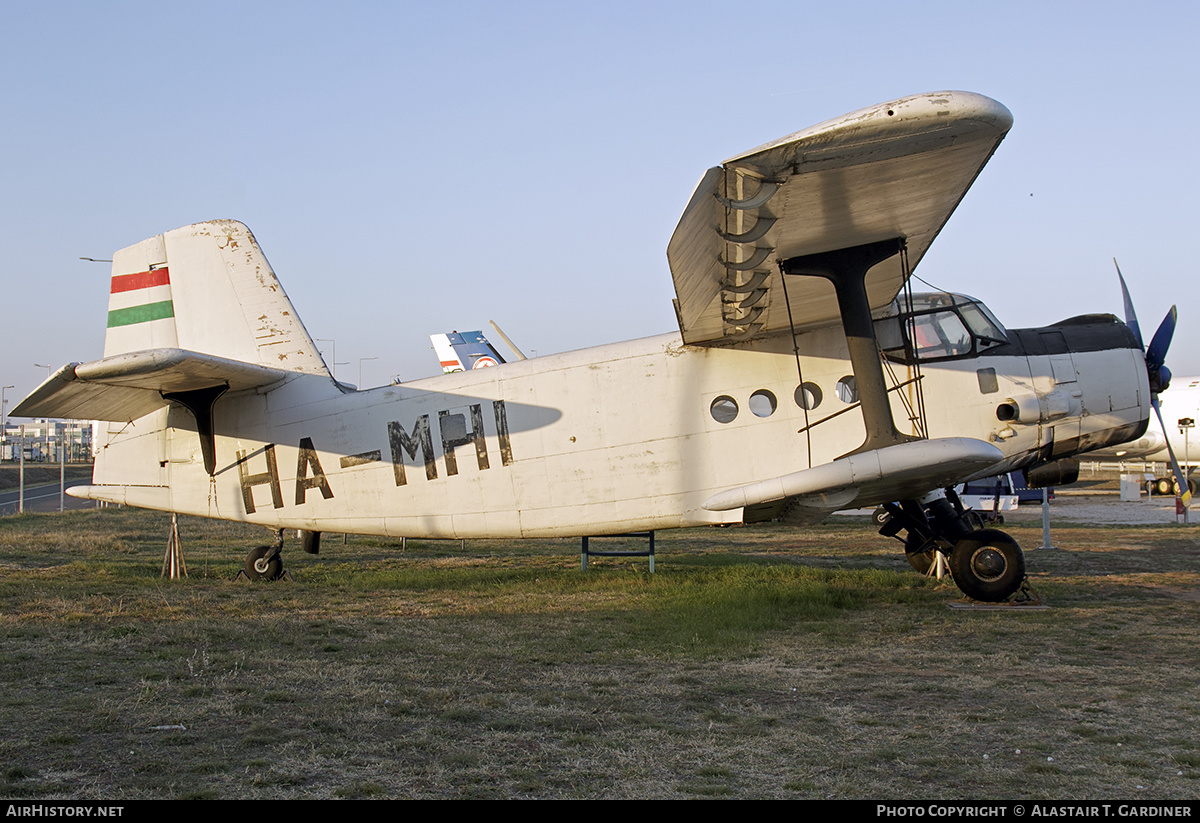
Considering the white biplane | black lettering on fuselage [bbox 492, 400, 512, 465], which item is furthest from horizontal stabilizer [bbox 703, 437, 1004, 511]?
black lettering on fuselage [bbox 492, 400, 512, 465]

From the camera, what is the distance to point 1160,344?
1043cm

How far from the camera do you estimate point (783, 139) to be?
566 cm

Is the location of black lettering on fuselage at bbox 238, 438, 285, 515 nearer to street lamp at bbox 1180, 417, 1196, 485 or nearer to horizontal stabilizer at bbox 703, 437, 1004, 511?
horizontal stabilizer at bbox 703, 437, 1004, 511

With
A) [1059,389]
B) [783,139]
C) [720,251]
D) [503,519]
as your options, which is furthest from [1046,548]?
[783,139]

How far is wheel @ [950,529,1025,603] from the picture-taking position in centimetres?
935

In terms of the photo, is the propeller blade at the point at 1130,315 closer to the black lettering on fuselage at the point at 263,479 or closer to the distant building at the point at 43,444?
the black lettering on fuselage at the point at 263,479

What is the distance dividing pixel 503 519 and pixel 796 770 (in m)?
6.41

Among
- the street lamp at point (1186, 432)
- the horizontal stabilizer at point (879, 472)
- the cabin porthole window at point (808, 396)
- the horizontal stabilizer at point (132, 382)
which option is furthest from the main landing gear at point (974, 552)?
the street lamp at point (1186, 432)

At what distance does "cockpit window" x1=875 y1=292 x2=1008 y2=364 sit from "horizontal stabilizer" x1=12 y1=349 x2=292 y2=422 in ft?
24.5

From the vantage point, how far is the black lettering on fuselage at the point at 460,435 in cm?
1055

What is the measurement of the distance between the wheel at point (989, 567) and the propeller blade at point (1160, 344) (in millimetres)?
2953

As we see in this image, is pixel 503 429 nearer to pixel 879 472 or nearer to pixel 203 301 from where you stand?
pixel 879 472
